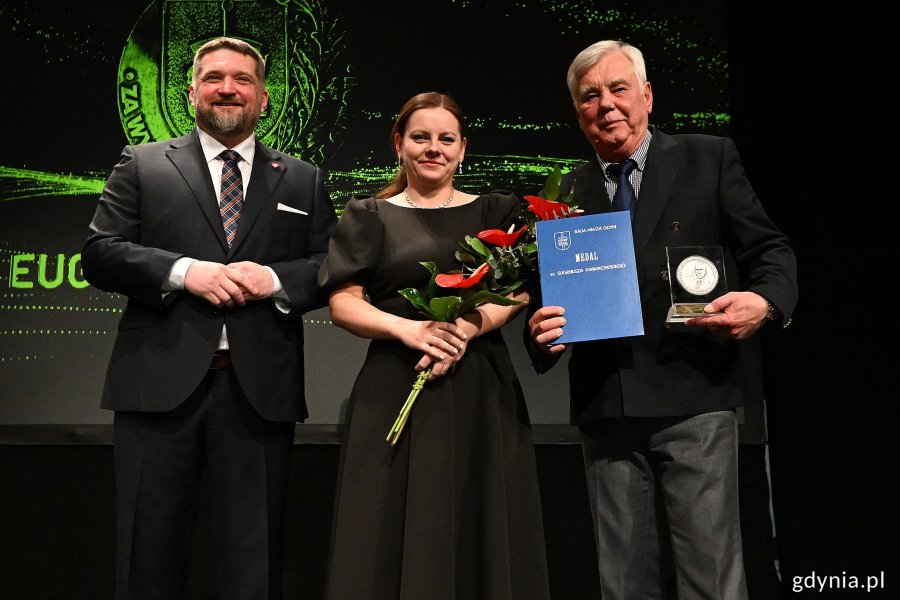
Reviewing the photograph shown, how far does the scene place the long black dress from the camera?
2.01 metres

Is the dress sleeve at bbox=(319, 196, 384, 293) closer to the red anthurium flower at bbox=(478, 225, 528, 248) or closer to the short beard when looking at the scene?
the red anthurium flower at bbox=(478, 225, 528, 248)

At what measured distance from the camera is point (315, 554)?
10.5ft

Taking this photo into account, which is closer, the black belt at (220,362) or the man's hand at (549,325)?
the man's hand at (549,325)

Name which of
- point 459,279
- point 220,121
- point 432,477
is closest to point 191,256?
point 220,121

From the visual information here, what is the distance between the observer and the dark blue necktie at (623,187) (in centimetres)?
221

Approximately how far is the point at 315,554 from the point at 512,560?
53.2 inches

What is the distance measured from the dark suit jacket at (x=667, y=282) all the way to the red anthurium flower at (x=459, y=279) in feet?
0.90

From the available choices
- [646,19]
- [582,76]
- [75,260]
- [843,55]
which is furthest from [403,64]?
[843,55]

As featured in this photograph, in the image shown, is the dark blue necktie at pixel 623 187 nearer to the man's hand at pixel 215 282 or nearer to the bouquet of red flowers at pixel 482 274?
the bouquet of red flowers at pixel 482 274

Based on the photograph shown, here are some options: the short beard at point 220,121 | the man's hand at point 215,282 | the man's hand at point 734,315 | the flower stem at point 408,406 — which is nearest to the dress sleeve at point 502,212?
the flower stem at point 408,406

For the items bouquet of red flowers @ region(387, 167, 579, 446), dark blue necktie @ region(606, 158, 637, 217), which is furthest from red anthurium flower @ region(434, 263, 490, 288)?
dark blue necktie @ region(606, 158, 637, 217)

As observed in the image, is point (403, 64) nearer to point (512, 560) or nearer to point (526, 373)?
point (526, 373)

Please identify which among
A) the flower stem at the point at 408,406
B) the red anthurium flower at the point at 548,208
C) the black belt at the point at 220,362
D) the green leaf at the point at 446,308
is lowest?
the flower stem at the point at 408,406

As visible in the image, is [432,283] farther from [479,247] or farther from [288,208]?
[288,208]
